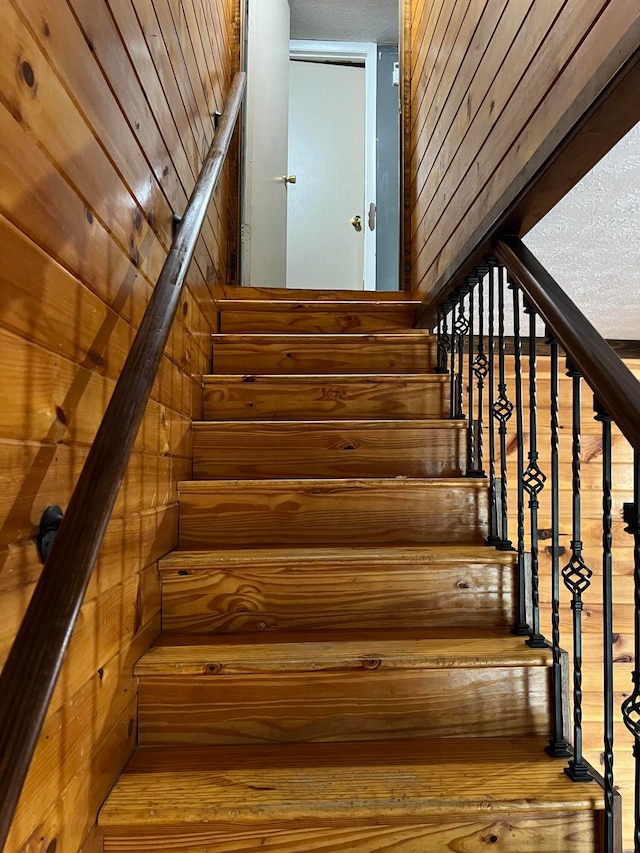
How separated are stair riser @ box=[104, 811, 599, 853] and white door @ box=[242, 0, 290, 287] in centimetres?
255

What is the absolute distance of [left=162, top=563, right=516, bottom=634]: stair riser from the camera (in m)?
1.55

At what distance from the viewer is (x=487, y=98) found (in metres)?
1.77

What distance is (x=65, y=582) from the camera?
0.71 metres

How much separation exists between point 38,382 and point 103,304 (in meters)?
0.32

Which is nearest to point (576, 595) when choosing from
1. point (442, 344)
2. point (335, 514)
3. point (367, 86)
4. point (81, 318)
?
point (335, 514)

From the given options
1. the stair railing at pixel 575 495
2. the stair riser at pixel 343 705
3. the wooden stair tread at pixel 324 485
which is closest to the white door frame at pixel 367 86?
the stair railing at pixel 575 495

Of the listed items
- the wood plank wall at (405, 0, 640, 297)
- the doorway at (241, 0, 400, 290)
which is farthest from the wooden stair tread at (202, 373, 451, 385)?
the doorway at (241, 0, 400, 290)

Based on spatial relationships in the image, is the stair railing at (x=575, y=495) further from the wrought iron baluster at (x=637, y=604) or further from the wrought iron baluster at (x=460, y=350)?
the wrought iron baluster at (x=460, y=350)

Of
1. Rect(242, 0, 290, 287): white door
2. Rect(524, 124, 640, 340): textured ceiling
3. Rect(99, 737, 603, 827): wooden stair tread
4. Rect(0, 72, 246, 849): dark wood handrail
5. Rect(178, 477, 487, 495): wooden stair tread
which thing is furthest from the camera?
Rect(242, 0, 290, 287): white door

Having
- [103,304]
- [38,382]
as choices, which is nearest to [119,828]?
[38,382]

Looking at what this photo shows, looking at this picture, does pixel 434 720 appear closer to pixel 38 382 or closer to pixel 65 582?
pixel 65 582

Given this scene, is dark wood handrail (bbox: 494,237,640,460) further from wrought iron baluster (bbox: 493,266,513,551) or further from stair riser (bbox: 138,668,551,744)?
stair riser (bbox: 138,668,551,744)

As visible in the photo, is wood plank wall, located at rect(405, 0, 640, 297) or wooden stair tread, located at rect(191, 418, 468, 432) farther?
wooden stair tread, located at rect(191, 418, 468, 432)

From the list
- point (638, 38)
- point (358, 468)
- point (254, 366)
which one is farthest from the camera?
point (254, 366)
